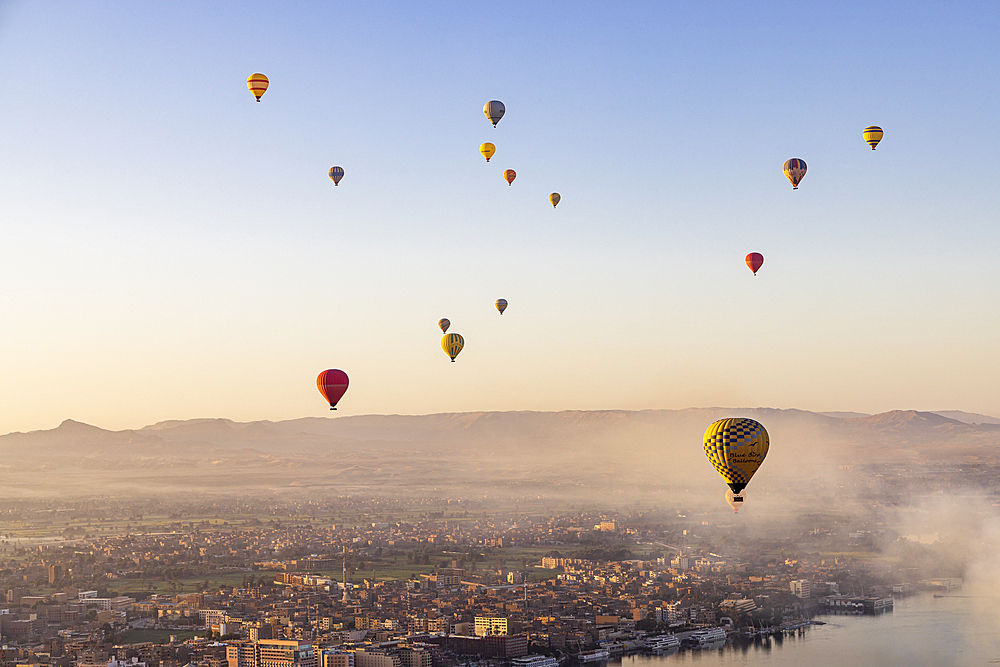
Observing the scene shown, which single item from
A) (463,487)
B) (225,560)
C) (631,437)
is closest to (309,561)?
(225,560)

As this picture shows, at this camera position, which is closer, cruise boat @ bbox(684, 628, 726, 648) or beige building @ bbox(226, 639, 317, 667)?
beige building @ bbox(226, 639, 317, 667)

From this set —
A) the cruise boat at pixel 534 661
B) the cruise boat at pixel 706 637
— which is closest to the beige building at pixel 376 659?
the cruise boat at pixel 534 661

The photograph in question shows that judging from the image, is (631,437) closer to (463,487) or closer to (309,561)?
(463,487)

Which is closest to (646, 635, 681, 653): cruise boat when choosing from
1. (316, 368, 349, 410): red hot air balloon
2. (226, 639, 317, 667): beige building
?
(226, 639, 317, 667): beige building

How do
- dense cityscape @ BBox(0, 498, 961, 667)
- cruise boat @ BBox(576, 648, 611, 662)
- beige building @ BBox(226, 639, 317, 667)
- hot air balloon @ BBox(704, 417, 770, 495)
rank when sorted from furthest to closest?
dense cityscape @ BBox(0, 498, 961, 667)
cruise boat @ BBox(576, 648, 611, 662)
beige building @ BBox(226, 639, 317, 667)
hot air balloon @ BBox(704, 417, 770, 495)

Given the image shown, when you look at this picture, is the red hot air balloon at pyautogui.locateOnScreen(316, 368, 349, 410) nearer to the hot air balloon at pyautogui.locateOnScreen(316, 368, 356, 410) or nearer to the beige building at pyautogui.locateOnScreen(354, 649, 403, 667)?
the hot air balloon at pyautogui.locateOnScreen(316, 368, 356, 410)

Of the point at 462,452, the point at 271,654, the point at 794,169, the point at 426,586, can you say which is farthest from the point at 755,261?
the point at 462,452

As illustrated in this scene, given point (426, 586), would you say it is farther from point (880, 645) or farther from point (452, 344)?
point (880, 645)
